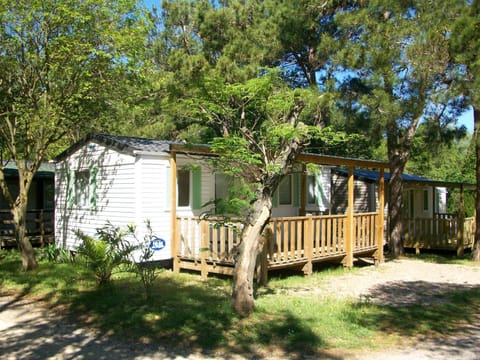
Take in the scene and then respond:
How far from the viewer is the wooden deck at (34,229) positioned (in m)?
14.9

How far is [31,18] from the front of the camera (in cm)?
936

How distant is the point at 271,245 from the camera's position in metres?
9.92

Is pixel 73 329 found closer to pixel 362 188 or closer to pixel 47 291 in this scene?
pixel 47 291

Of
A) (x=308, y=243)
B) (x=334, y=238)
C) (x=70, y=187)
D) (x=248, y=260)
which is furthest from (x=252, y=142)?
(x=70, y=187)

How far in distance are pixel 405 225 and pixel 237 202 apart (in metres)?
11.2

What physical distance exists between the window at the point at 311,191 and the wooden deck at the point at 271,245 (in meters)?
3.07

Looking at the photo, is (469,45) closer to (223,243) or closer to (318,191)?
(318,191)

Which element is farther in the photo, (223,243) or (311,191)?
(311,191)

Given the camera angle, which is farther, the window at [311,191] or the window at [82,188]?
the window at [311,191]

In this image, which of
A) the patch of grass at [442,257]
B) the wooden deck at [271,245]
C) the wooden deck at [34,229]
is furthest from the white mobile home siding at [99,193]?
the patch of grass at [442,257]

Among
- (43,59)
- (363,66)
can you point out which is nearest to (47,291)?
(43,59)

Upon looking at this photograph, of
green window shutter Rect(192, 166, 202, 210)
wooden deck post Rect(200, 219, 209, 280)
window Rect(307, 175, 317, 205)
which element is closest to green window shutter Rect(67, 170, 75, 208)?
green window shutter Rect(192, 166, 202, 210)

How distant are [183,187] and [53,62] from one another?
3998 millimetres

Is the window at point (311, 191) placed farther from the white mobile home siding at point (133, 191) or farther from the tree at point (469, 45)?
the tree at point (469, 45)
